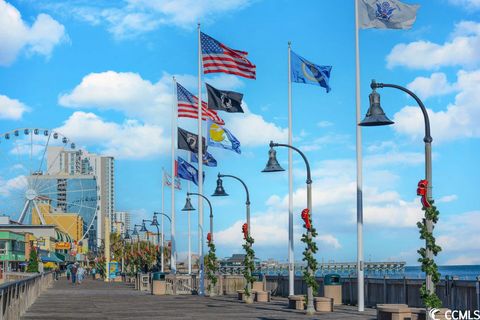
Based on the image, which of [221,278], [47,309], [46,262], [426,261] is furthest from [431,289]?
[46,262]

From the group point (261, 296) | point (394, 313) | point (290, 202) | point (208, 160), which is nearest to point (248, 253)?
point (261, 296)

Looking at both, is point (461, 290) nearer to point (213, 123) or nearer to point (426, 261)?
point (426, 261)

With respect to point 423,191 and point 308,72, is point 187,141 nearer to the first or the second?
point 308,72

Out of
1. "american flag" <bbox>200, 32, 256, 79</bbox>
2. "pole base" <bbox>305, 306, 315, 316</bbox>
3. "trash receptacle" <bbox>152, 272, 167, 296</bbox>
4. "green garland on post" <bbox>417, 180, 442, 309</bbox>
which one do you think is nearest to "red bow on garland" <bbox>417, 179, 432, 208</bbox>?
"green garland on post" <bbox>417, 180, 442, 309</bbox>

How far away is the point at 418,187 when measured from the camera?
19.7m

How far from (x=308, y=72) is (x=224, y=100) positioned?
764cm

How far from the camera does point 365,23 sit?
101 feet

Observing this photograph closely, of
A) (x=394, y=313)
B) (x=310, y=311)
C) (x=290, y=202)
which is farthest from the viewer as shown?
(x=290, y=202)

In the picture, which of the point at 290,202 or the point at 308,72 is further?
the point at 290,202

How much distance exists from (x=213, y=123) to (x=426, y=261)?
2791cm

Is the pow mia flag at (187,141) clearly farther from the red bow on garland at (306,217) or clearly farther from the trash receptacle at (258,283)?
the red bow on garland at (306,217)

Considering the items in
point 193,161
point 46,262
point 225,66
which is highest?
point 225,66

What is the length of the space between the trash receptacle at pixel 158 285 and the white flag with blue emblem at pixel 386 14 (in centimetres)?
2840

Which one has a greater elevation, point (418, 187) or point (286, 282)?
point (418, 187)
